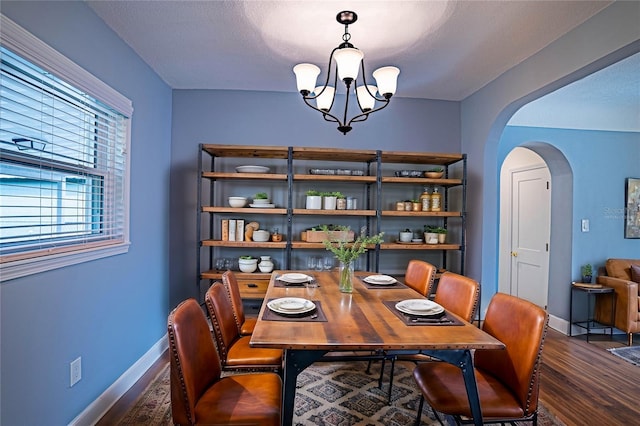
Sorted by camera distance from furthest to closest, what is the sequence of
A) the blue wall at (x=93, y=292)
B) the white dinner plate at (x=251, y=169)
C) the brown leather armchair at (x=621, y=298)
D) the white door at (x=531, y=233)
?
1. the white door at (x=531, y=233)
2. the brown leather armchair at (x=621, y=298)
3. the white dinner plate at (x=251, y=169)
4. the blue wall at (x=93, y=292)

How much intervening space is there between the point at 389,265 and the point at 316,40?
236 cm

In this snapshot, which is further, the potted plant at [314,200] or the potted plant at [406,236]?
the potted plant at [406,236]

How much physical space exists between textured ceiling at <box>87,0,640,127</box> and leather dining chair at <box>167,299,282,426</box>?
5.99 ft

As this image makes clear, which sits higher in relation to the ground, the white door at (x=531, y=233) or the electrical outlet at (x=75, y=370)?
the white door at (x=531, y=233)

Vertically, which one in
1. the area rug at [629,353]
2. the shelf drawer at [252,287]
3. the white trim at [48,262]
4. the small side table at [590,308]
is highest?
the white trim at [48,262]

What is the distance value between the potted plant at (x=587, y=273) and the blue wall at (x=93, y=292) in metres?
4.48

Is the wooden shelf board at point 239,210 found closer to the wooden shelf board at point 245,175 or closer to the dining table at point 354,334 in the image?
the wooden shelf board at point 245,175

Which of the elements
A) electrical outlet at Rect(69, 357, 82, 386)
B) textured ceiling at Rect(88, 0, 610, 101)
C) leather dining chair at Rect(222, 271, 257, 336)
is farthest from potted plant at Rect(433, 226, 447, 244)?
electrical outlet at Rect(69, 357, 82, 386)

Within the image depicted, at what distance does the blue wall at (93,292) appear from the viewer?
1.61m

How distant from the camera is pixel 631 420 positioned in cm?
223

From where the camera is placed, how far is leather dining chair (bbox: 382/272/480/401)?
2057mm

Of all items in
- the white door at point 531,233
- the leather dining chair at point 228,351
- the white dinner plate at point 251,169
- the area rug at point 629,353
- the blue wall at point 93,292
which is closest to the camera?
the blue wall at point 93,292

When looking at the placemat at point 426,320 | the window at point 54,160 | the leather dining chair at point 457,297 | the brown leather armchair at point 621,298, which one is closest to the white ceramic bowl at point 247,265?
the window at point 54,160

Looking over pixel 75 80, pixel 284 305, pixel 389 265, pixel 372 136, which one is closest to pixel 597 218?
pixel 389 265
